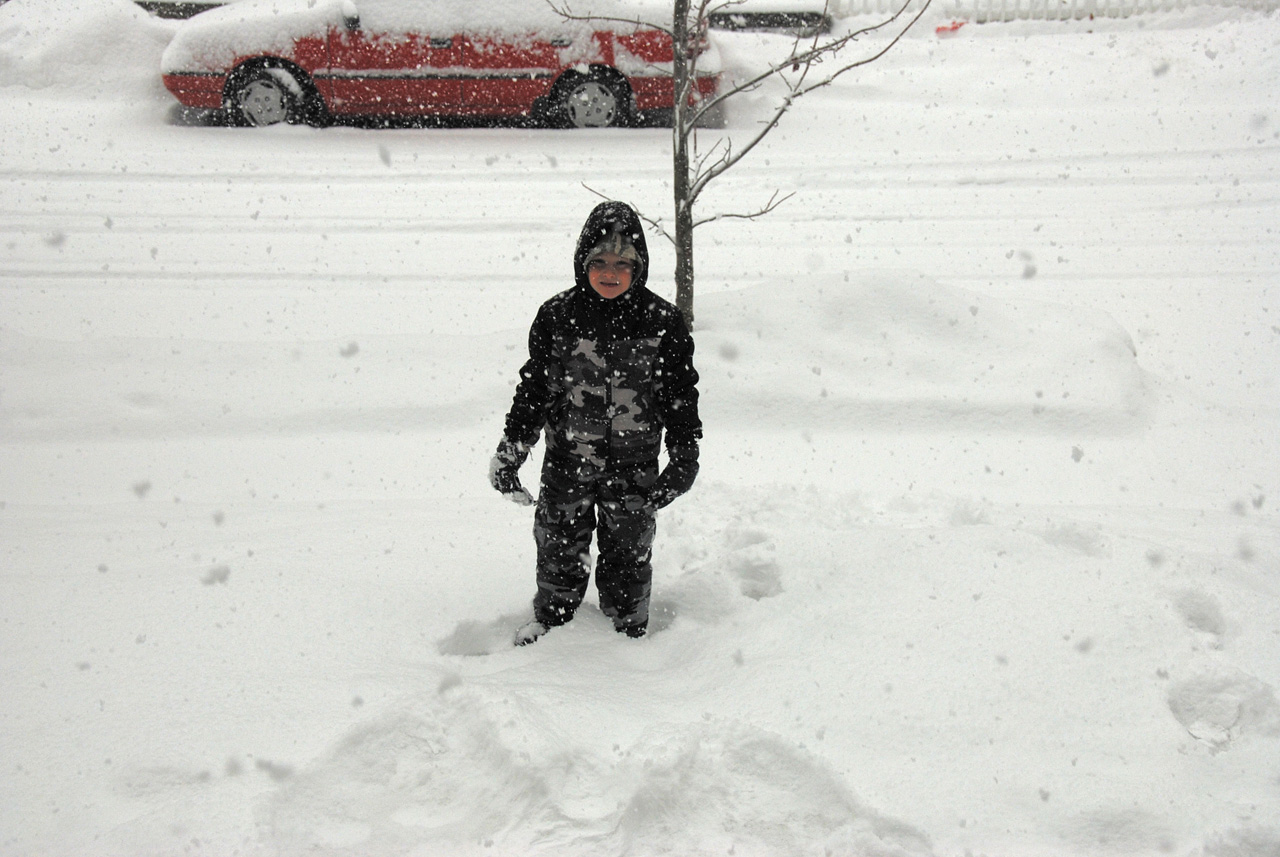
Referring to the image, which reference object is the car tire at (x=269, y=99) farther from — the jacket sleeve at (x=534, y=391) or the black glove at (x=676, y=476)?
the black glove at (x=676, y=476)

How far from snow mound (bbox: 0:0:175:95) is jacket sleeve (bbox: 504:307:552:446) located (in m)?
7.97

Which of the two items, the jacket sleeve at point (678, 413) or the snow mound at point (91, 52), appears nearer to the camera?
the jacket sleeve at point (678, 413)

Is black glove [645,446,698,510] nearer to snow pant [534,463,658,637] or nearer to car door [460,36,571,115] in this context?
snow pant [534,463,658,637]

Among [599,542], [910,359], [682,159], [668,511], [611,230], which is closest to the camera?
[611,230]

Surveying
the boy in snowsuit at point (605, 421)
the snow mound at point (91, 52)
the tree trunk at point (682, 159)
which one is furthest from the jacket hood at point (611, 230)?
the snow mound at point (91, 52)

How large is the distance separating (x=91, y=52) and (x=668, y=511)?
850 centimetres

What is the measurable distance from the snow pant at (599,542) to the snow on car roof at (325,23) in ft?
20.1

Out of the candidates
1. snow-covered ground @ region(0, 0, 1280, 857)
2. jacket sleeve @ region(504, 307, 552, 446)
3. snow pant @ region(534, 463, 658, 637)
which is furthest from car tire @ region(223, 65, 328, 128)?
snow pant @ region(534, 463, 658, 637)

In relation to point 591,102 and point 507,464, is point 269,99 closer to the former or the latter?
→ point 591,102

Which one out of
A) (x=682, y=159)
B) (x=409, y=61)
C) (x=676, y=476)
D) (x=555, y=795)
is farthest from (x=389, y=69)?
(x=555, y=795)

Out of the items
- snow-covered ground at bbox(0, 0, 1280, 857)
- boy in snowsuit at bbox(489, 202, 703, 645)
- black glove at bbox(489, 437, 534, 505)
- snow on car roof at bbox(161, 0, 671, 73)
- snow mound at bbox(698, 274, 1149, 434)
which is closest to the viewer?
snow-covered ground at bbox(0, 0, 1280, 857)

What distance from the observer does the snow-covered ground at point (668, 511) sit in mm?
2436

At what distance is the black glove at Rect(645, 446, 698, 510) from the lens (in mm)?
2760

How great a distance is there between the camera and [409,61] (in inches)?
314
